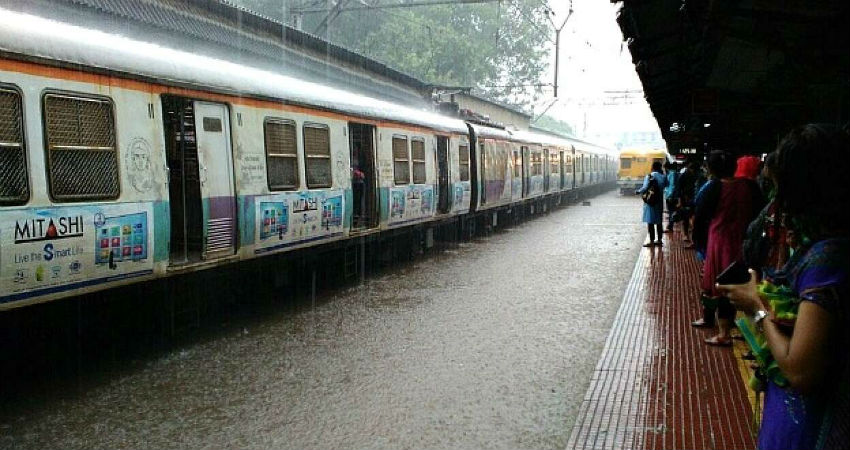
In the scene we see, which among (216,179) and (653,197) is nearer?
(216,179)

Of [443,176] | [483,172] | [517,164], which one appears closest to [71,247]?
[443,176]

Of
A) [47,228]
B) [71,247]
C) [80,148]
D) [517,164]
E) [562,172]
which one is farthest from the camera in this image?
[562,172]

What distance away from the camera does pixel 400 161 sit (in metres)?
13.0

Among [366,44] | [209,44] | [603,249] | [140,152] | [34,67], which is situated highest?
[366,44]

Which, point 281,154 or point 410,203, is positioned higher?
point 281,154

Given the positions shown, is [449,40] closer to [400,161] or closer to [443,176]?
[443,176]

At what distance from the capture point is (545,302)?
30.5 ft

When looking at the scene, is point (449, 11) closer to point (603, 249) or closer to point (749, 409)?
point (603, 249)

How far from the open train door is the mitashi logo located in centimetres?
171

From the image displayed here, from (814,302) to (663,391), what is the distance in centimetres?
373

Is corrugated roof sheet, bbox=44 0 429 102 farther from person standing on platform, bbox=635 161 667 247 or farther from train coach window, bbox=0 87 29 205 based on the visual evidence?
person standing on platform, bbox=635 161 667 247

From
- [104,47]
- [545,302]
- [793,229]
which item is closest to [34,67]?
[104,47]

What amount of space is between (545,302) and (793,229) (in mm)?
7150

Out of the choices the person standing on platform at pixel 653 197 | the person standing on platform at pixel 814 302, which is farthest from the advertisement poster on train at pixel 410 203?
the person standing on platform at pixel 814 302
